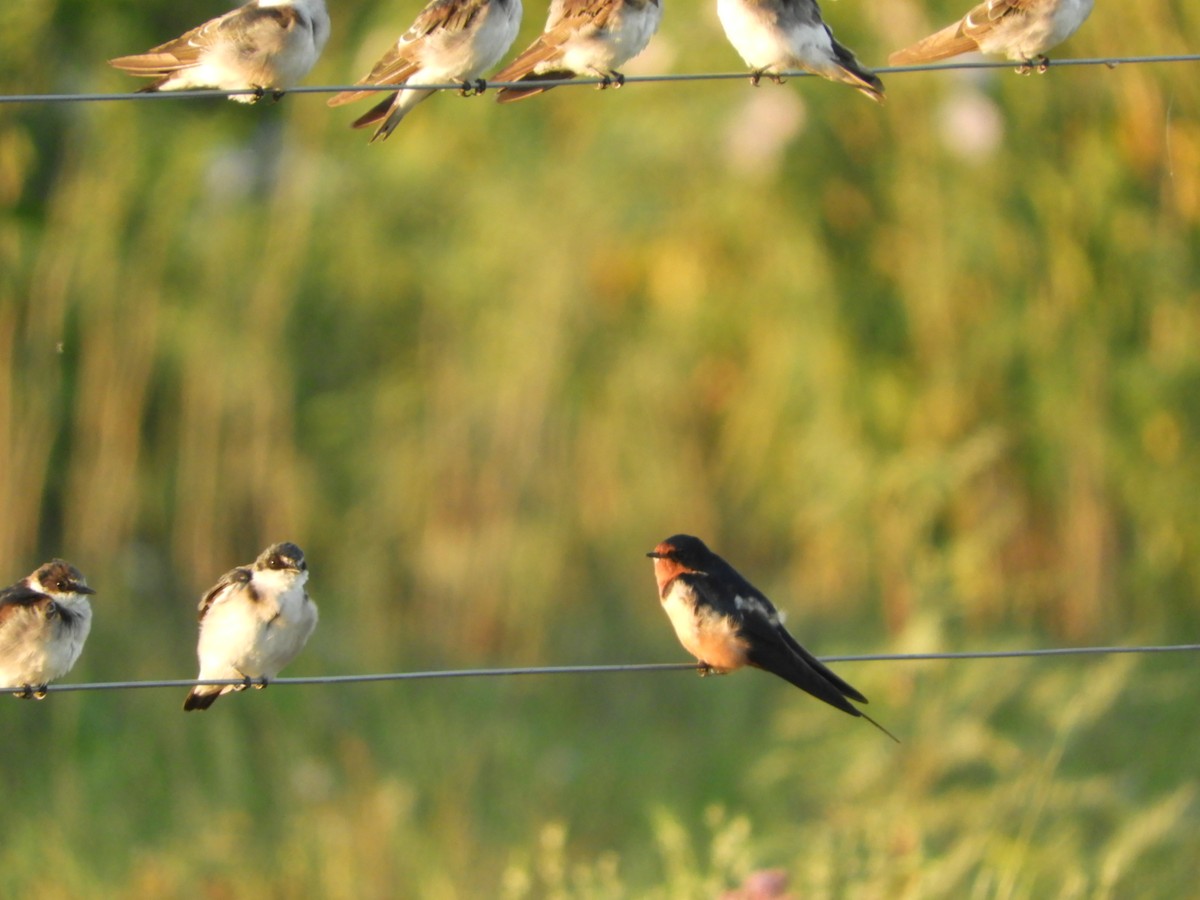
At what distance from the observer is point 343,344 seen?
470 inches

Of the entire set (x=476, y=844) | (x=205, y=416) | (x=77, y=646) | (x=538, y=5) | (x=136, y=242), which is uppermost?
(x=538, y=5)

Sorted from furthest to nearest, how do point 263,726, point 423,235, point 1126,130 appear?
1. point 423,235
2. point 1126,130
3. point 263,726

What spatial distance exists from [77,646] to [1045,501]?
270 inches

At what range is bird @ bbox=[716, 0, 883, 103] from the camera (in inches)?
190

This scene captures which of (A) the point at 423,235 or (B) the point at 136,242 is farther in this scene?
(A) the point at 423,235

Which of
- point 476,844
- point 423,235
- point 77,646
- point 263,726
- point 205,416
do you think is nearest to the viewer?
point 77,646

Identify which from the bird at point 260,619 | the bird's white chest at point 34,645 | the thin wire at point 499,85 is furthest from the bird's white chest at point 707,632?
the bird's white chest at point 34,645

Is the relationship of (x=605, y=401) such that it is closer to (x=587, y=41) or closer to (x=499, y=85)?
(x=587, y=41)

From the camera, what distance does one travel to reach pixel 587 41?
479 centimetres

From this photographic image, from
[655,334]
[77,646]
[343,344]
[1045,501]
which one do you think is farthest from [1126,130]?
[77,646]

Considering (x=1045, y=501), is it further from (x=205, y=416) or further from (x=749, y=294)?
(x=205, y=416)

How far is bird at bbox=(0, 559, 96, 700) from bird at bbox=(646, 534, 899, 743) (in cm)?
147

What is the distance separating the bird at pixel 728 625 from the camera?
168 inches

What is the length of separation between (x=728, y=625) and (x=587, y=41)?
1.59 m
